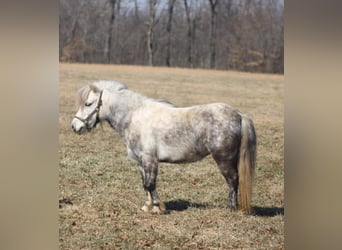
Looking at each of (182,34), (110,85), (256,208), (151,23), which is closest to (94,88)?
(110,85)

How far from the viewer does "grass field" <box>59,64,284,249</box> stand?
135 inches

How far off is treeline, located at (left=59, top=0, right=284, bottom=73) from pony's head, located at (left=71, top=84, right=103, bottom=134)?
0.21m

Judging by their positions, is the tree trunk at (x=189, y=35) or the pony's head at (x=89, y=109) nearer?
the pony's head at (x=89, y=109)

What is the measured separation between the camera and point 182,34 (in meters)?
3.68

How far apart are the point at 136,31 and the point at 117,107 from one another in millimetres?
546

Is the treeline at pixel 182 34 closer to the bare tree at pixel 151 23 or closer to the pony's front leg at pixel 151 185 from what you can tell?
the bare tree at pixel 151 23

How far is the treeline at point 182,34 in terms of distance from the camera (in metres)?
3.52

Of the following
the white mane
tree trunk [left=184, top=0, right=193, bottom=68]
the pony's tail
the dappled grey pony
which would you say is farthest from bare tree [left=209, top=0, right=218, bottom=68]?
the white mane

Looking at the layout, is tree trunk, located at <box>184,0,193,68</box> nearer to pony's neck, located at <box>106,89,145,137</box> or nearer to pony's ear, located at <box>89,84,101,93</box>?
pony's neck, located at <box>106,89,145,137</box>

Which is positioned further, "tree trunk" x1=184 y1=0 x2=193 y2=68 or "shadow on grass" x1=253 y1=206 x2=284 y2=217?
"tree trunk" x1=184 y1=0 x2=193 y2=68

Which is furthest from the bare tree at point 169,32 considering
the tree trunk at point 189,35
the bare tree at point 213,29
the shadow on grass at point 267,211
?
the shadow on grass at point 267,211

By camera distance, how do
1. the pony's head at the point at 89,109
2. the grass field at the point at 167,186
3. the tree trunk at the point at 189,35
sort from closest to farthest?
1. the grass field at the point at 167,186
2. the pony's head at the point at 89,109
3. the tree trunk at the point at 189,35
